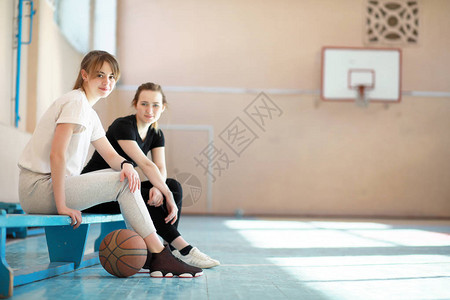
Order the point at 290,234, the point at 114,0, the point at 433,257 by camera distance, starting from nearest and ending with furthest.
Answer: the point at 433,257 < the point at 290,234 < the point at 114,0

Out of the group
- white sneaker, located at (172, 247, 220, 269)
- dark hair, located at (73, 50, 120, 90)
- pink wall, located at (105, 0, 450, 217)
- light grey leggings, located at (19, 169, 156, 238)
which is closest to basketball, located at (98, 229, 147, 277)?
light grey leggings, located at (19, 169, 156, 238)

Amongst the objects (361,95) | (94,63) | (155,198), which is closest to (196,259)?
(155,198)

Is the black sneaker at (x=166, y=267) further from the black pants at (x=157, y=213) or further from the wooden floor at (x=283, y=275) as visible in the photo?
the black pants at (x=157, y=213)

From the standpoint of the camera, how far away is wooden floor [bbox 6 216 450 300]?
178 cm

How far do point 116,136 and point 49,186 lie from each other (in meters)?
0.58

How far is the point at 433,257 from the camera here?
295 centimetres

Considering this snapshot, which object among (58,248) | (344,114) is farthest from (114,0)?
(58,248)

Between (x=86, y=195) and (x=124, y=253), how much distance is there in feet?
0.94

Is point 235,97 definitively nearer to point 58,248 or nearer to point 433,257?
point 433,257

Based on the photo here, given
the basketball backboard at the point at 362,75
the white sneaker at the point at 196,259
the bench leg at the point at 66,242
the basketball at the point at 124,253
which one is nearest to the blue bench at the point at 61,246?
the bench leg at the point at 66,242

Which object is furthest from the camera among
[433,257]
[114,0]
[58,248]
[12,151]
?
[114,0]

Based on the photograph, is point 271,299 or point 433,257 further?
point 433,257

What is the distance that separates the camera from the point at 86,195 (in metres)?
1.99

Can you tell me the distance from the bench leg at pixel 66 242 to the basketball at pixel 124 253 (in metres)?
0.19
